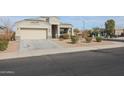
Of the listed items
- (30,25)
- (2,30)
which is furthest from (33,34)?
(2,30)

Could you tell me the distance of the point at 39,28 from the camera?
117ft

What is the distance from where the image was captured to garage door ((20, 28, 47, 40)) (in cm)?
3462

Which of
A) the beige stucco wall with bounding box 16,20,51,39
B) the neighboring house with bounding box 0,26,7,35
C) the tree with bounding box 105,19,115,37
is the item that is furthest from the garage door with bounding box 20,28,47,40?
the tree with bounding box 105,19,115,37

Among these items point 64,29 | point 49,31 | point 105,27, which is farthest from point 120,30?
point 49,31

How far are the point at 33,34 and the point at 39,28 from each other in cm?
161

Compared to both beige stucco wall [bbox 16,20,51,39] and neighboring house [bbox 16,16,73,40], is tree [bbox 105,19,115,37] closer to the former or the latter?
neighboring house [bbox 16,16,73,40]

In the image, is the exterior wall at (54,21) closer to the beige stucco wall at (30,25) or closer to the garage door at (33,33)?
the beige stucco wall at (30,25)

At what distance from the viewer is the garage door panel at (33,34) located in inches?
1363

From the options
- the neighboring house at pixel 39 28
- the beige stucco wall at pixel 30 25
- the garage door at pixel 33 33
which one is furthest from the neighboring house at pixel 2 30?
the garage door at pixel 33 33

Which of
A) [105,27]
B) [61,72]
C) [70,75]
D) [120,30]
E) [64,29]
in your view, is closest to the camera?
[70,75]

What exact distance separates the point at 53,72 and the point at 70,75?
1.06 m

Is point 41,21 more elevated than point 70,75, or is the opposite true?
point 41,21

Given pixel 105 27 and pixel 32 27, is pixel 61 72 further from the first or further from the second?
pixel 105 27

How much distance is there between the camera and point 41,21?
117ft
